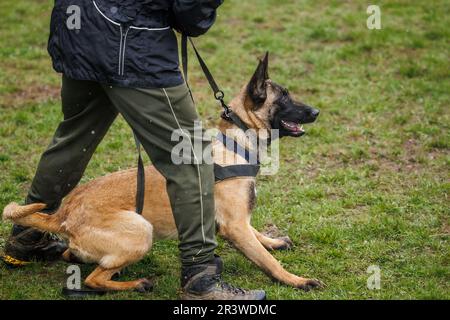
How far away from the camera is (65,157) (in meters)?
4.89

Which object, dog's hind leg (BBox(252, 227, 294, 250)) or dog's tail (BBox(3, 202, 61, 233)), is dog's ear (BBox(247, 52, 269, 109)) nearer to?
dog's hind leg (BBox(252, 227, 294, 250))

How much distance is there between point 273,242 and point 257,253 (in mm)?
631

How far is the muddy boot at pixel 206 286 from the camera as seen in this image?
4426 millimetres

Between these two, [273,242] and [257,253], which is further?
[273,242]

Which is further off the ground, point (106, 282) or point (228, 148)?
point (228, 148)

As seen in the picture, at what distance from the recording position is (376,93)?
877cm

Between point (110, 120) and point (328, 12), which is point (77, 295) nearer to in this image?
point (110, 120)

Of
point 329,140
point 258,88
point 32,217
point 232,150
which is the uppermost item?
point 258,88

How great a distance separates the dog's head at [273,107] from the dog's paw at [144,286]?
1.56m

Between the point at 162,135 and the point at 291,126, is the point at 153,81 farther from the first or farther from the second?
the point at 291,126

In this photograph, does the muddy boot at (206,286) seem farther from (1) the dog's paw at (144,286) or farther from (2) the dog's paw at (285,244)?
(2) the dog's paw at (285,244)

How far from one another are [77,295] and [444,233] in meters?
3.07

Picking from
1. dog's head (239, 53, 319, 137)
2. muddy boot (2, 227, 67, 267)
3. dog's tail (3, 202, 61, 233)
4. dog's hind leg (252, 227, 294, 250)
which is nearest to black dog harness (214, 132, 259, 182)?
dog's head (239, 53, 319, 137)

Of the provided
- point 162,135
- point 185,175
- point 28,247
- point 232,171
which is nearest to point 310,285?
point 232,171
